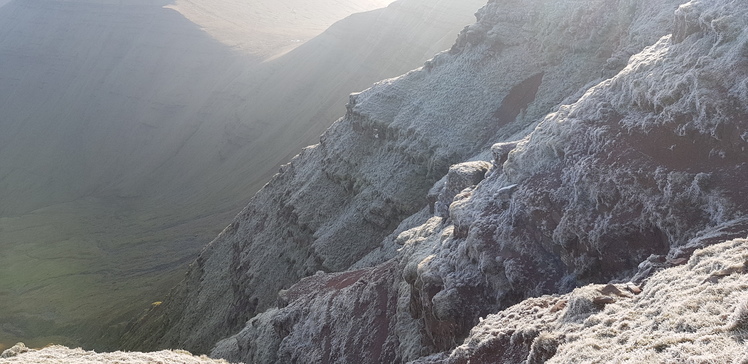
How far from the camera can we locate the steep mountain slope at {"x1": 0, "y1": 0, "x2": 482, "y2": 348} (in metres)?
92.6

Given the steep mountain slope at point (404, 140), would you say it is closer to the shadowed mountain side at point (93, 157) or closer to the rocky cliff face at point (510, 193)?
the rocky cliff face at point (510, 193)

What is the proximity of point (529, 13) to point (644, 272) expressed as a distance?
42.4 meters

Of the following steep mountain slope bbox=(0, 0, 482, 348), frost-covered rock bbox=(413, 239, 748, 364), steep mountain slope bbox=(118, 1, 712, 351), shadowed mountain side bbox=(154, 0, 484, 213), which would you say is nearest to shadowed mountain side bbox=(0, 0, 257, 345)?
steep mountain slope bbox=(0, 0, 482, 348)

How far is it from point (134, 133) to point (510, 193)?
15209 cm

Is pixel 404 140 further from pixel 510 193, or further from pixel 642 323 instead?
pixel 642 323

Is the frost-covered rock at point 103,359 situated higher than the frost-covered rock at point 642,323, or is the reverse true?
the frost-covered rock at point 642,323

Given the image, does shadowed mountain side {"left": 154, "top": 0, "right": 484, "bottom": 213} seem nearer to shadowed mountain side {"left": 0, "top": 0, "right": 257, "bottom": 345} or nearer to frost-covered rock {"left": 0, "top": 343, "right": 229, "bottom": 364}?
shadowed mountain side {"left": 0, "top": 0, "right": 257, "bottom": 345}

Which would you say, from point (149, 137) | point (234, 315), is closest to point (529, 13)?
point (234, 315)

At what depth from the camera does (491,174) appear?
26.3m

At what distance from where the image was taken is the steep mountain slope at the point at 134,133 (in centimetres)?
9256

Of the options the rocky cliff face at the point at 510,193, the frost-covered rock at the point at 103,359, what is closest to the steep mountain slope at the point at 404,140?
the rocky cliff face at the point at 510,193

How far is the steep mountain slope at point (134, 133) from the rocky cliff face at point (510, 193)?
134 feet

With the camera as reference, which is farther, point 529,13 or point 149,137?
point 149,137

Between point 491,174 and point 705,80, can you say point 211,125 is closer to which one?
point 491,174
